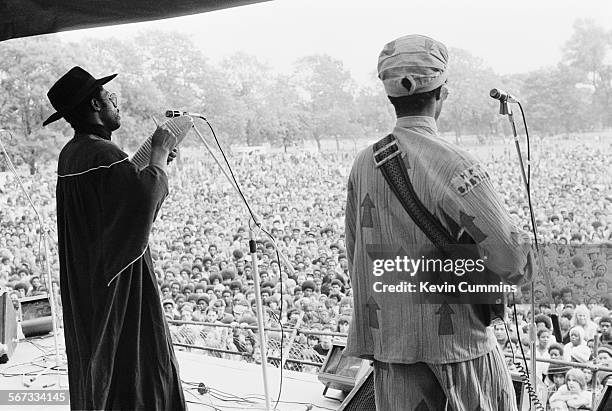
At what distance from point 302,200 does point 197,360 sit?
9.39ft

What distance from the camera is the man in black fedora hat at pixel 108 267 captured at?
1.67 m

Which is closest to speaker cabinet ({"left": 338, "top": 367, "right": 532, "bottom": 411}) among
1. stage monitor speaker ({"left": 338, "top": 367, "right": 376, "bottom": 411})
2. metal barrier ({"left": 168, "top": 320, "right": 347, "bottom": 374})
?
stage monitor speaker ({"left": 338, "top": 367, "right": 376, "bottom": 411})

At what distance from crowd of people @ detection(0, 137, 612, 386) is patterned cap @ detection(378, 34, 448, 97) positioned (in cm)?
366

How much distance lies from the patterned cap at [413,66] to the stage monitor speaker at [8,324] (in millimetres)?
2807

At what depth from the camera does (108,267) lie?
168 cm

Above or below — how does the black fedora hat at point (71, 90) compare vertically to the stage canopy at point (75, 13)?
below

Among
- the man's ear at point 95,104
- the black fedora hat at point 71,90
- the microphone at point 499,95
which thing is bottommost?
the microphone at point 499,95

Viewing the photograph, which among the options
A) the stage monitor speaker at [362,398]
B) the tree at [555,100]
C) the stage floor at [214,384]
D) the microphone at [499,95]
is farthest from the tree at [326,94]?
the microphone at [499,95]

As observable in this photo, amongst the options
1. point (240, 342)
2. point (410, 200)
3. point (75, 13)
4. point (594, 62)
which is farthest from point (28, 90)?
point (410, 200)

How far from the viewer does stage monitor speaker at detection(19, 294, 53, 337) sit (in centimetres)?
371

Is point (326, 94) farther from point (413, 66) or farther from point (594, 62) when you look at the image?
point (413, 66)

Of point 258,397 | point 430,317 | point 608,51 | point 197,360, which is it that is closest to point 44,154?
point 197,360

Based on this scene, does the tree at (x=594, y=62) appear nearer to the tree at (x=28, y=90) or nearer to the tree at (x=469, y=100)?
the tree at (x=469, y=100)

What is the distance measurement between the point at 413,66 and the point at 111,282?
99 cm
